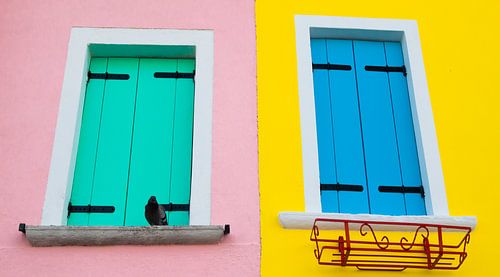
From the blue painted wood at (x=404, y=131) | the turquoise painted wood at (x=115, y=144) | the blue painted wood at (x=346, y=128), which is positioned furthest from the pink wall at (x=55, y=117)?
the blue painted wood at (x=404, y=131)

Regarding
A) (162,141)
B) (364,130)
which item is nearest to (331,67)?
(364,130)

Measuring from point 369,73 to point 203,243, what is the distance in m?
1.87

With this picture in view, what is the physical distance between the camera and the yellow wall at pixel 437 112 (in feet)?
15.0

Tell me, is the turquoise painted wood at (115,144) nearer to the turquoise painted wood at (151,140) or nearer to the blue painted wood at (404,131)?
the turquoise painted wood at (151,140)

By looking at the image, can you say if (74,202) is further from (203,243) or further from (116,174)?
(203,243)

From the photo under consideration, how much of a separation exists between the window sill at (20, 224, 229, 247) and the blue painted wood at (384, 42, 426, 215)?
138 cm

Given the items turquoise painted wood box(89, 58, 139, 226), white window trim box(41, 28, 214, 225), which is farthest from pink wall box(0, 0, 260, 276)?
turquoise painted wood box(89, 58, 139, 226)

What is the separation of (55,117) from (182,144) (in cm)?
90

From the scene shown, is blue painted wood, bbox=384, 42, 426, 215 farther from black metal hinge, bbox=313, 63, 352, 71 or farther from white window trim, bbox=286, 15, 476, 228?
black metal hinge, bbox=313, 63, 352, 71

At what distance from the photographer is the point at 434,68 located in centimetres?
532

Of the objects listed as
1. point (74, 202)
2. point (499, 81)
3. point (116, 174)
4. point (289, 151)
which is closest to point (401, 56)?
point (499, 81)

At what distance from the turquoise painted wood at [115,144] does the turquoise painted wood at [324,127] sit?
1.34 metres

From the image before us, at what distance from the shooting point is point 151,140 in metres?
4.98

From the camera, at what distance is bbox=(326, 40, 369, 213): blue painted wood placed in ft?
15.9
